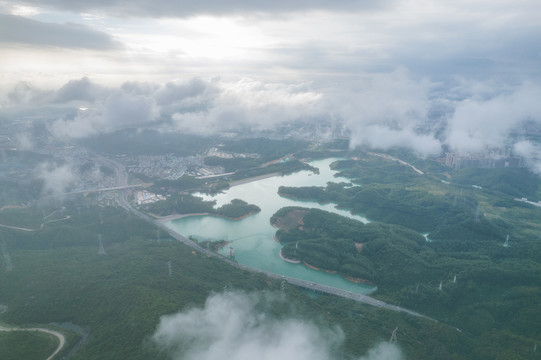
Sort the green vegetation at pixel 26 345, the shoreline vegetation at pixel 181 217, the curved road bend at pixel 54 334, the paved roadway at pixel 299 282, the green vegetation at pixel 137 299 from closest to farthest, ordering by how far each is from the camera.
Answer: the green vegetation at pixel 26 345 → the curved road bend at pixel 54 334 → the green vegetation at pixel 137 299 → the paved roadway at pixel 299 282 → the shoreline vegetation at pixel 181 217

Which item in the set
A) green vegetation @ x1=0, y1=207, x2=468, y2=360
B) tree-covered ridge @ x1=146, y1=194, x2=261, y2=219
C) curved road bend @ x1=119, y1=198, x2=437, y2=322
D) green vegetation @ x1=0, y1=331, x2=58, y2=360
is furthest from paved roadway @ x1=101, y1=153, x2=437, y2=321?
green vegetation @ x1=0, y1=331, x2=58, y2=360

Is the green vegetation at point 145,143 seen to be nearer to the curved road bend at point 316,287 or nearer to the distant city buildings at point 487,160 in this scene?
the curved road bend at point 316,287

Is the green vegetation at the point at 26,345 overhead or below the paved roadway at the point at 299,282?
overhead

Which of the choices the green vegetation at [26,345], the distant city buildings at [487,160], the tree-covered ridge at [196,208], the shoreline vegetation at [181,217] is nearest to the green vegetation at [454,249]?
the distant city buildings at [487,160]

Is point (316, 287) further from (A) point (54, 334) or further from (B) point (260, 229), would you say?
(A) point (54, 334)

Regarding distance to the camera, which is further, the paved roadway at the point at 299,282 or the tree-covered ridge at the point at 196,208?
the tree-covered ridge at the point at 196,208

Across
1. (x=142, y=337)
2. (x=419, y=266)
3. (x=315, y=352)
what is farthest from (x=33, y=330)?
(x=419, y=266)

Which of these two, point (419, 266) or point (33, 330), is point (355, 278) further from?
point (33, 330)

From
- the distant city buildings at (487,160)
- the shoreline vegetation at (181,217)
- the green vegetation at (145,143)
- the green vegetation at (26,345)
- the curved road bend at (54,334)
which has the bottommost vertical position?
the shoreline vegetation at (181,217)
